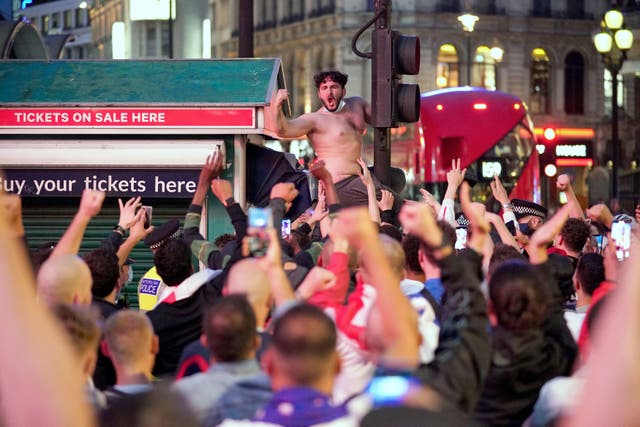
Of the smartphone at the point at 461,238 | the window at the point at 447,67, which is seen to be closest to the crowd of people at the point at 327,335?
the smartphone at the point at 461,238

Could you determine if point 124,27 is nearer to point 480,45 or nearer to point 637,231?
point 480,45

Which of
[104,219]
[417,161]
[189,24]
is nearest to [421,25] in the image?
[189,24]

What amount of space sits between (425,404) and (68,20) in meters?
108

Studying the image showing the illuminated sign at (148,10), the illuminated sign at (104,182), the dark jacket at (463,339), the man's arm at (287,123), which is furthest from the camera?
the illuminated sign at (148,10)

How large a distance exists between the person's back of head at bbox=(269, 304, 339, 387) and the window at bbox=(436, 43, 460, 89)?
63326 millimetres

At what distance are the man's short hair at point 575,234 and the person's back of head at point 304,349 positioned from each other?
516 centimetres

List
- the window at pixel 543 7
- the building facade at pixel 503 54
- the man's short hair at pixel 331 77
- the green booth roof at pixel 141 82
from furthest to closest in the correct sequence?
the window at pixel 543 7
the building facade at pixel 503 54
the green booth roof at pixel 141 82
the man's short hair at pixel 331 77

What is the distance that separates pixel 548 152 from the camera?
33.9 metres

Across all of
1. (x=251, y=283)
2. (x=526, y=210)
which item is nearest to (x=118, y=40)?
(x=526, y=210)

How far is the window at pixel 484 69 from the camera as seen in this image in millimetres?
67000

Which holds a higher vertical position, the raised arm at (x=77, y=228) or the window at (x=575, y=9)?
the raised arm at (x=77, y=228)

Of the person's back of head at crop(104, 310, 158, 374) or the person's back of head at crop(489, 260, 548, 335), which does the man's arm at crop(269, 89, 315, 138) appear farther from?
the person's back of head at crop(104, 310, 158, 374)

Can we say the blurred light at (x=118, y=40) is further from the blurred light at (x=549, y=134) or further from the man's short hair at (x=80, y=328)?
the man's short hair at (x=80, y=328)

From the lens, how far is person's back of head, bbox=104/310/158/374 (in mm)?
4551
